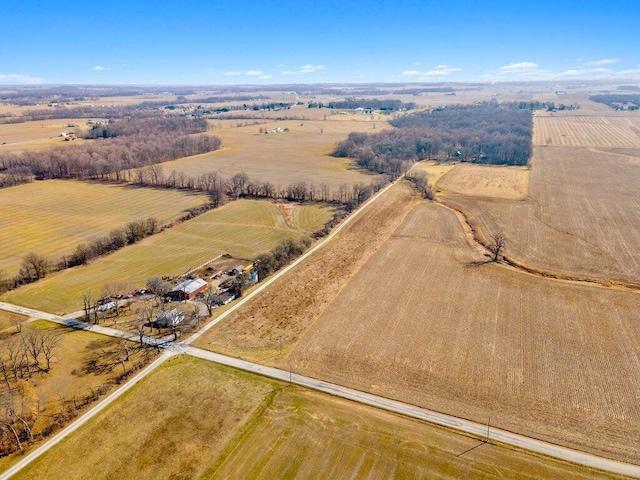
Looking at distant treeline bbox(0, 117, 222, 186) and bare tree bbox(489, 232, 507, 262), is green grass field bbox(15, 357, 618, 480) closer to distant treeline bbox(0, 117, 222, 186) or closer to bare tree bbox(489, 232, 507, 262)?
bare tree bbox(489, 232, 507, 262)

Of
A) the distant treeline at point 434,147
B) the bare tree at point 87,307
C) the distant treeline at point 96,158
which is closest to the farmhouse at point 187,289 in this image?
the bare tree at point 87,307

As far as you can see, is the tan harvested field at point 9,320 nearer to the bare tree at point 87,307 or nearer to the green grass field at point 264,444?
the bare tree at point 87,307

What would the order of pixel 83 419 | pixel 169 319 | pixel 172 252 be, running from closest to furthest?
1. pixel 83 419
2. pixel 169 319
3. pixel 172 252

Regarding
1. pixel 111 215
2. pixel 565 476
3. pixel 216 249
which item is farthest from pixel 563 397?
pixel 111 215

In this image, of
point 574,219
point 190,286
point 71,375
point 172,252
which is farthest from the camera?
point 574,219

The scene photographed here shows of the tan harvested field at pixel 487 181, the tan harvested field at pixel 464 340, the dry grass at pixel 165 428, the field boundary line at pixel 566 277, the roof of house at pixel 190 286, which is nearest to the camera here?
the dry grass at pixel 165 428

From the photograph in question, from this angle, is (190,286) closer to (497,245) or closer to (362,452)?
(362,452)

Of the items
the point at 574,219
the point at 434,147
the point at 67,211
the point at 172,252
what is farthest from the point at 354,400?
the point at 434,147
